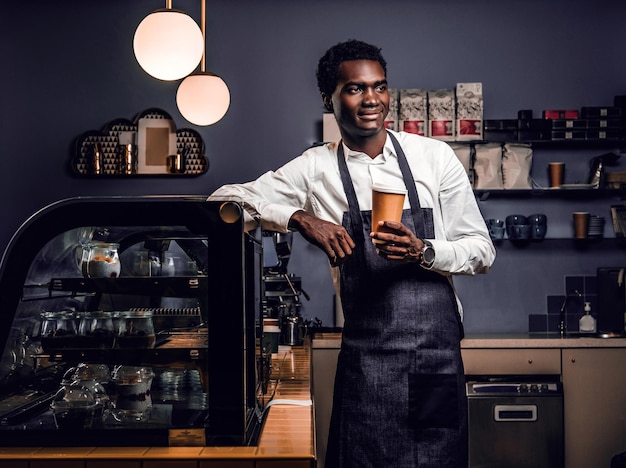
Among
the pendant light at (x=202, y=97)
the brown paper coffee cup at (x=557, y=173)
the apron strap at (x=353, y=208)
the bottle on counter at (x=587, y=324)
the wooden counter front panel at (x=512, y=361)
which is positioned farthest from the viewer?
the brown paper coffee cup at (x=557, y=173)

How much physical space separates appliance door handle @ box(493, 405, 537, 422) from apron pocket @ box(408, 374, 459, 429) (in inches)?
79.1

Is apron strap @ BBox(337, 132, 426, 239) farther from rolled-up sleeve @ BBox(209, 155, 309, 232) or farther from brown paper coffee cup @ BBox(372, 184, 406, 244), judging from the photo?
brown paper coffee cup @ BBox(372, 184, 406, 244)

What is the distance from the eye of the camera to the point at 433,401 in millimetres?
1891

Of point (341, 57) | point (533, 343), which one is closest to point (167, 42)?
point (341, 57)

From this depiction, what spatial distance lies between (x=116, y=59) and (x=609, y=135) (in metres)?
3.32

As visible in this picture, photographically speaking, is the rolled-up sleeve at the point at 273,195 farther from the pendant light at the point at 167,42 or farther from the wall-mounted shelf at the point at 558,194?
the wall-mounted shelf at the point at 558,194

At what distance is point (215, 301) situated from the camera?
4.31ft

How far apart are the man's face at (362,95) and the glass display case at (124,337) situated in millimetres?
686

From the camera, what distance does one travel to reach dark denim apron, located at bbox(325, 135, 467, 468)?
188 centimetres

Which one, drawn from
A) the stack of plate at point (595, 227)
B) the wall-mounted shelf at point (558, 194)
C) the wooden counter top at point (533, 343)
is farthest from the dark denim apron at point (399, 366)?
the stack of plate at point (595, 227)

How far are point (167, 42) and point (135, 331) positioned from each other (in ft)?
3.84

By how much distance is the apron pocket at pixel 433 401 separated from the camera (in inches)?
73.8

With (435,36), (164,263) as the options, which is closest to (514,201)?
(435,36)

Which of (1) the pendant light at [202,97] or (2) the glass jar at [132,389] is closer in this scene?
(2) the glass jar at [132,389]
